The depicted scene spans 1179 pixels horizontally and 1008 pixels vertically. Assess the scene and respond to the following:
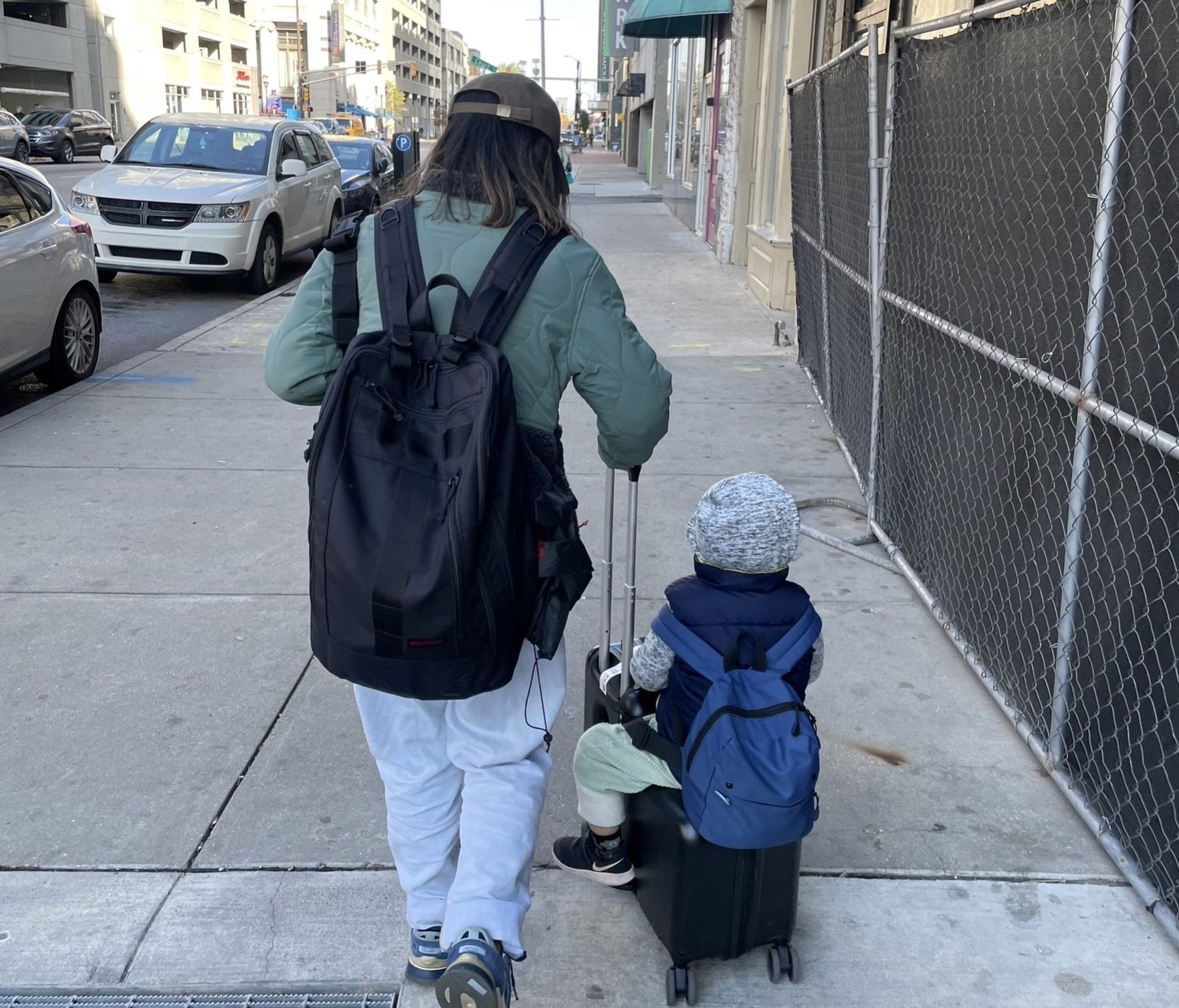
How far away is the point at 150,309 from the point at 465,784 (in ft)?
35.4

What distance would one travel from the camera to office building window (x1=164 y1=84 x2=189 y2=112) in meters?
62.0

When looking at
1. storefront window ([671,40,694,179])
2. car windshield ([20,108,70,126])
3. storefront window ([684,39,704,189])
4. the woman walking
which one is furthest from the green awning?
car windshield ([20,108,70,126])

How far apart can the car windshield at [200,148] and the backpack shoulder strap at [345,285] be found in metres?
11.8

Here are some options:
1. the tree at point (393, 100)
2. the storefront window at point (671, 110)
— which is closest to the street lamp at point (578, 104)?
the tree at point (393, 100)

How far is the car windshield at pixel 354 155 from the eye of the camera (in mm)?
19625

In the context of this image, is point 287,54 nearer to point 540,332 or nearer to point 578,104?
point 578,104

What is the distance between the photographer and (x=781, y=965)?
2521 millimetres

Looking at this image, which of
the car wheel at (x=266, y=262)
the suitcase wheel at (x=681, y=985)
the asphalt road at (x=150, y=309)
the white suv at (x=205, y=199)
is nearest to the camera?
the suitcase wheel at (x=681, y=985)

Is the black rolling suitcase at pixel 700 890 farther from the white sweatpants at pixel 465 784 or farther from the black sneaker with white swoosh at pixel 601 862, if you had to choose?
the white sweatpants at pixel 465 784

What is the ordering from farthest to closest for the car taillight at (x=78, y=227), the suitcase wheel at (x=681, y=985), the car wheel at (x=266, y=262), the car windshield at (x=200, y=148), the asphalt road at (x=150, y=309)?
the car windshield at (x=200, y=148)
the car wheel at (x=266, y=262)
the asphalt road at (x=150, y=309)
the car taillight at (x=78, y=227)
the suitcase wheel at (x=681, y=985)

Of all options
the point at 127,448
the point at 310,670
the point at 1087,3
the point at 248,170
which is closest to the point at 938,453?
Result: the point at 1087,3

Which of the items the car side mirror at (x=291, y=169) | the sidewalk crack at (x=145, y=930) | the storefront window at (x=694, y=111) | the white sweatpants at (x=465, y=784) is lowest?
the sidewalk crack at (x=145, y=930)

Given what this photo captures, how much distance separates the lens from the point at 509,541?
6.98ft

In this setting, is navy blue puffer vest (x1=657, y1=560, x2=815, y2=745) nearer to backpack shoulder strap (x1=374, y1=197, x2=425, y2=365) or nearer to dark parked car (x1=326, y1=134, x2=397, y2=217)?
backpack shoulder strap (x1=374, y1=197, x2=425, y2=365)
